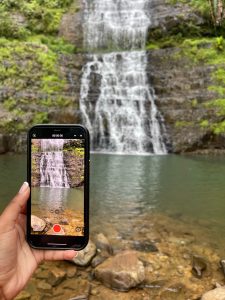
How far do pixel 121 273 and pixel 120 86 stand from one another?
19244 millimetres

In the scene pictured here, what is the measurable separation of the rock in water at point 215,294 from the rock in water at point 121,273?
93 cm

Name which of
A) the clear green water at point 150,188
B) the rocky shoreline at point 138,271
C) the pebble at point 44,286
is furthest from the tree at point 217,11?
the pebble at point 44,286

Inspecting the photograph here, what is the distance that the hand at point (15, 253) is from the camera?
2639 millimetres

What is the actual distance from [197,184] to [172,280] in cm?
653

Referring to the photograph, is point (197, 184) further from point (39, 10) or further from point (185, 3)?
point (39, 10)

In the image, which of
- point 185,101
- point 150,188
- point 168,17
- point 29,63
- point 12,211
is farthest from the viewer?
point 168,17

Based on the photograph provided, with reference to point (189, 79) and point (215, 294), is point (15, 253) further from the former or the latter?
point (189, 79)

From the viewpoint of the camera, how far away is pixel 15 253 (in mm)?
2723

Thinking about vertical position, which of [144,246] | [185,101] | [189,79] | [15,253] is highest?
[189,79]

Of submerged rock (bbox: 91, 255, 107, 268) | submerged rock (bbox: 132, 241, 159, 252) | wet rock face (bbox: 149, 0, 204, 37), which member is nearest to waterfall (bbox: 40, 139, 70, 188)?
submerged rock (bbox: 91, 255, 107, 268)

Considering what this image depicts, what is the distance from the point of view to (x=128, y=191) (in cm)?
1031

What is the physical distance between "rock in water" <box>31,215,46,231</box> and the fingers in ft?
0.68

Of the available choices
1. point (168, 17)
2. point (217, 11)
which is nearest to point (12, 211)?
point (217, 11)

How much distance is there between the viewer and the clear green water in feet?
27.1
